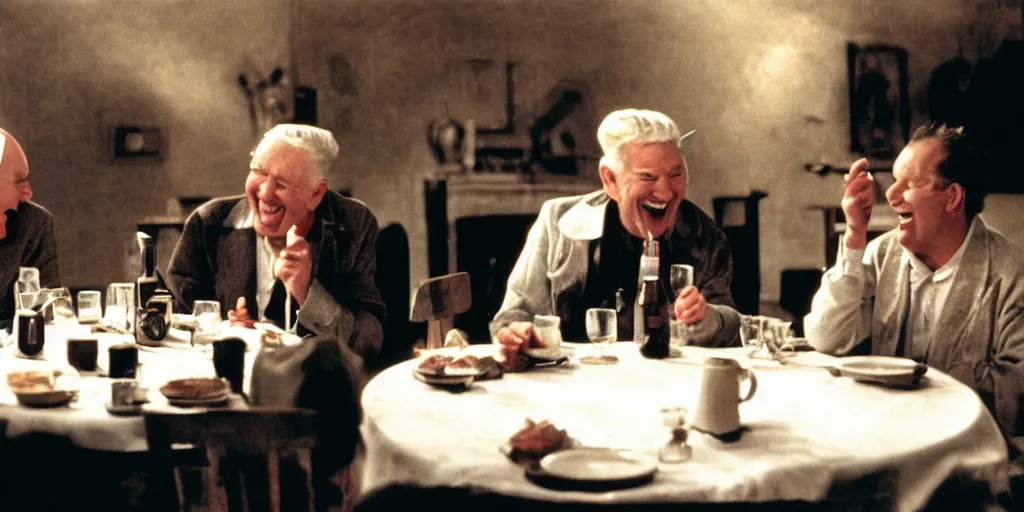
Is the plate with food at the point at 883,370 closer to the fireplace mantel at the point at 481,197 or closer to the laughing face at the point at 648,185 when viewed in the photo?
the laughing face at the point at 648,185

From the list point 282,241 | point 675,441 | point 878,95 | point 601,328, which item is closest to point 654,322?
point 601,328

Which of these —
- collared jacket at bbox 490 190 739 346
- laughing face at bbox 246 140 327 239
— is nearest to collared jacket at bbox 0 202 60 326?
laughing face at bbox 246 140 327 239

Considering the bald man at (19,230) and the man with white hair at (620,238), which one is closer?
the man with white hair at (620,238)

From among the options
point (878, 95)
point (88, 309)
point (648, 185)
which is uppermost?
point (878, 95)

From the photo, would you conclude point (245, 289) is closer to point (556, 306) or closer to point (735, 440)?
point (556, 306)

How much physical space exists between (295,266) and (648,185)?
3.85 feet

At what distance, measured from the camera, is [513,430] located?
187cm

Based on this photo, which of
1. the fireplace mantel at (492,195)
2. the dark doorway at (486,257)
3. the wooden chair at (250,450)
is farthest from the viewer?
the fireplace mantel at (492,195)

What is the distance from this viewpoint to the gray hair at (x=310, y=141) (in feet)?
11.3

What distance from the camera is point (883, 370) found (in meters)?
2.23

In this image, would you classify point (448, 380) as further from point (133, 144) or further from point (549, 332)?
point (133, 144)

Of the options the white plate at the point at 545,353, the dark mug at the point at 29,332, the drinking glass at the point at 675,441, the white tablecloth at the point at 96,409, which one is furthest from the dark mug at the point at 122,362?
the drinking glass at the point at 675,441

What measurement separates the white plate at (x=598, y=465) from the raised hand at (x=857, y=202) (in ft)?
4.18

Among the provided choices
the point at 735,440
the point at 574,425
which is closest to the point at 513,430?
the point at 574,425
